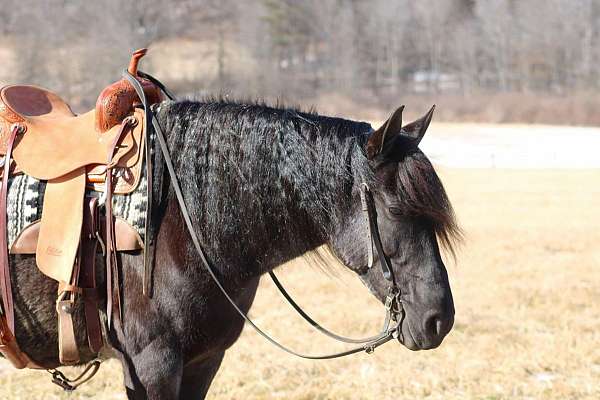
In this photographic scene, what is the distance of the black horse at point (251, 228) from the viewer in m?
2.89

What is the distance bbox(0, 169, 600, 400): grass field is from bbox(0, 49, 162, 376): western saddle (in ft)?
3.51

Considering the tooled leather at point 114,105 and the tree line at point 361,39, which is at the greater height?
the tree line at point 361,39

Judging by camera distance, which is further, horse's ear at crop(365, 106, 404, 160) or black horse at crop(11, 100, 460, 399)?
black horse at crop(11, 100, 460, 399)

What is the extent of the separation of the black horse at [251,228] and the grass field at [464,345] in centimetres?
50

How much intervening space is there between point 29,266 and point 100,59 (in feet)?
154

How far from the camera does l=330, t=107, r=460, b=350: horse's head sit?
2865mm

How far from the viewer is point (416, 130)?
301cm

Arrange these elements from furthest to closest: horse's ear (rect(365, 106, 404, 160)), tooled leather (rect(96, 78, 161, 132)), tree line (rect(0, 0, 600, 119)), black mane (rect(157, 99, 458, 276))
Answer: tree line (rect(0, 0, 600, 119)) → tooled leather (rect(96, 78, 161, 132)) → black mane (rect(157, 99, 458, 276)) → horse's ear (rect(365, 106, 404, 160))

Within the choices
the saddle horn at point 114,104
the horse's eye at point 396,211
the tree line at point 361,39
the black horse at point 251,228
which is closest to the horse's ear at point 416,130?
the black horse at point 251,228

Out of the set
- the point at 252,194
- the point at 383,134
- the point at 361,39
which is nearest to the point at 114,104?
the point at 252,194

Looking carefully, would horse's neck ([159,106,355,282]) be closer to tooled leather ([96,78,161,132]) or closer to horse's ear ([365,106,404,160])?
horse's ear ([365,106,404,160])

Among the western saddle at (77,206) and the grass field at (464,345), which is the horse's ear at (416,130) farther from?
the western saddle at (77,206)

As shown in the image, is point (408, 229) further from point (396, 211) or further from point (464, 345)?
point (464, 345)

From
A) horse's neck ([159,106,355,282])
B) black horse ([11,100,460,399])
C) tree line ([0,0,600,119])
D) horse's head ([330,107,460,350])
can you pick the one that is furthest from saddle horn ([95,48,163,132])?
tree line ([0,0,600,119])
